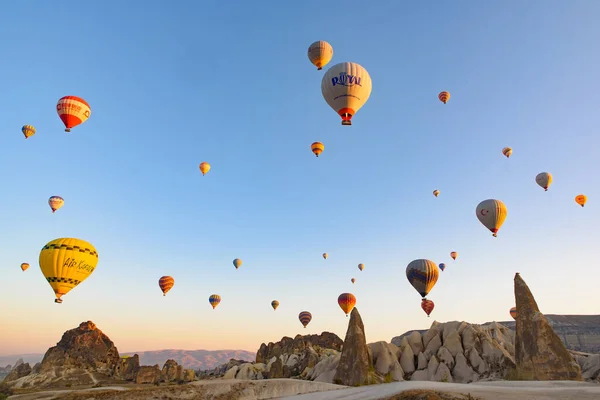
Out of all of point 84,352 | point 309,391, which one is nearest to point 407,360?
point 309,391

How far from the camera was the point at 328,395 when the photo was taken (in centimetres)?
2317

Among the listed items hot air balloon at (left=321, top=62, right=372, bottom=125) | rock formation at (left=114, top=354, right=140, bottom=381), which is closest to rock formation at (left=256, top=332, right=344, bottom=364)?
rock formation at (left=114, top=354, right=140, bottom=381)

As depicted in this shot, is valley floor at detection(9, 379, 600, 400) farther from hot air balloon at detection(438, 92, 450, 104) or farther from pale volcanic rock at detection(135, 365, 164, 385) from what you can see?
pale volcanic rock at detection(135, 365, 164, 385)

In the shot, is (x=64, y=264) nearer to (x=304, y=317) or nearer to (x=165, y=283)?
(x=165, y=283)

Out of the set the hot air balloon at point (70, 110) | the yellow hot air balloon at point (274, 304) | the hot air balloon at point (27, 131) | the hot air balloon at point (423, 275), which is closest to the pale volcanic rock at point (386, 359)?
the hot air balloon at point (423, 275)

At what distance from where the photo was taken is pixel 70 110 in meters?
45.9

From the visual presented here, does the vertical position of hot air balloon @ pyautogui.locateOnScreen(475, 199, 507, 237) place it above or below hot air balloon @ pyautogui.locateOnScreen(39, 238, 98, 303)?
above

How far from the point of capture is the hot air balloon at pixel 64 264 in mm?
41906

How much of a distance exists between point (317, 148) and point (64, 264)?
3520cm

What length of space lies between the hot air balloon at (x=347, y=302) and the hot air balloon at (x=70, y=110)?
5284 cm

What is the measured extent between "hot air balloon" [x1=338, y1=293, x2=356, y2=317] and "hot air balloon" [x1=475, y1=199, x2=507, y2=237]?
103ft

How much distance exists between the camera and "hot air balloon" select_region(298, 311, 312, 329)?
102188 mm

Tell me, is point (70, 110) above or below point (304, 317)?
above

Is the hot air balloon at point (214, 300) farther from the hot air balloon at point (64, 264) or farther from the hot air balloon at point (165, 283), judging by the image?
the hot air balloon at point (64, 264)
